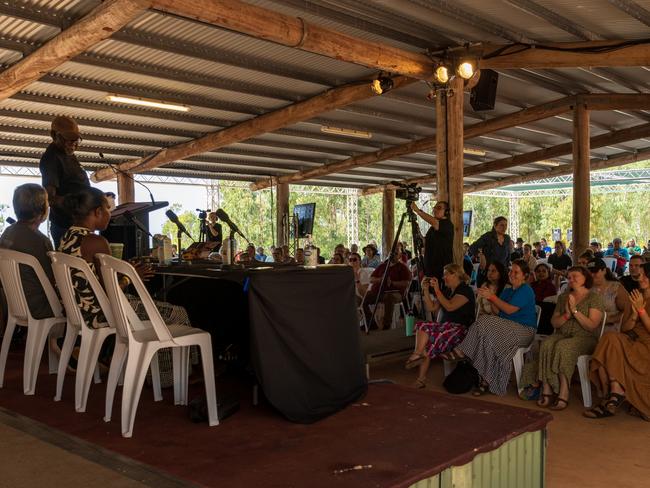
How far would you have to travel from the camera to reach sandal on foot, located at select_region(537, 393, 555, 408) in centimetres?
421

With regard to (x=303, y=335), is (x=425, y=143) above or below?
above

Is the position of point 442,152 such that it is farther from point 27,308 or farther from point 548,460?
point 27,308

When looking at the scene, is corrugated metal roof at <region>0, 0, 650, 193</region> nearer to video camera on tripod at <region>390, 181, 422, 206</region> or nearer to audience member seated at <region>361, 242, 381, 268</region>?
video camera on tripod at <region>390, 181, 422, 206</region>

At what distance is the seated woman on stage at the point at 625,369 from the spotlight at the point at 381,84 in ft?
14.1

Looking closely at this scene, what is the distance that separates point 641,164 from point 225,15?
94.7 ft

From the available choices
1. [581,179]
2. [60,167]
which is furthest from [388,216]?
[60,167]

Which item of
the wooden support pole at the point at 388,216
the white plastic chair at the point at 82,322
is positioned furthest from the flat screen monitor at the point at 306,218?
the white plastic chair at the point at 82,322

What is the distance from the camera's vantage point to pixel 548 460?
3.21 meters

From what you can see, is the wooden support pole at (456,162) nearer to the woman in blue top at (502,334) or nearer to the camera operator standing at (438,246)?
the camera operator standing at (438,246)

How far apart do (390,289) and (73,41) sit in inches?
164

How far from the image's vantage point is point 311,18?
20.6 ft

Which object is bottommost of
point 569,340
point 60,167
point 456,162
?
point 569,340

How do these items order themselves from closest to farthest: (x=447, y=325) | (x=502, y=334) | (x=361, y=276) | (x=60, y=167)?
(x=60, y=167)
(x=502, y=334)
(x=447, y=325)
(x=361, y=276)

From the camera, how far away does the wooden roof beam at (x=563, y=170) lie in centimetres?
1494
